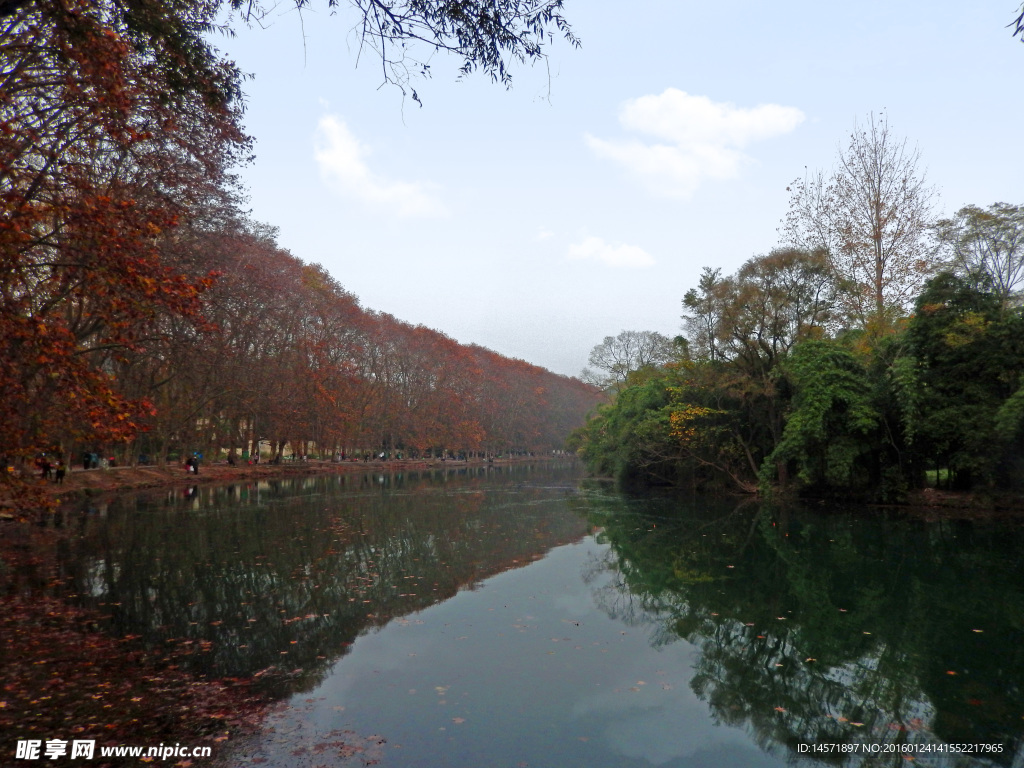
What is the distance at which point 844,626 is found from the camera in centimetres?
860

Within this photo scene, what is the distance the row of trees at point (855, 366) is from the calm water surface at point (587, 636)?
6.19 metres

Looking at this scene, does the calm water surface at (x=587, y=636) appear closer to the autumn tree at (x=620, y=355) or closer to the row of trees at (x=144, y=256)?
the row of trees at (x=144, y=256)

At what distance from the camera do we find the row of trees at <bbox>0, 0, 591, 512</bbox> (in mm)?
7352

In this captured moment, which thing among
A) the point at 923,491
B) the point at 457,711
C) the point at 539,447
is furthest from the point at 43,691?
the point at 539,447

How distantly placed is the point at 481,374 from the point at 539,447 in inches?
1271

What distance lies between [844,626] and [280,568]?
9.64m

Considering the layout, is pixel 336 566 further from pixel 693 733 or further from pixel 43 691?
pixel 693 733

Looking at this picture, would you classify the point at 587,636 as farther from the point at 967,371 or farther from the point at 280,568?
the point at 967,371

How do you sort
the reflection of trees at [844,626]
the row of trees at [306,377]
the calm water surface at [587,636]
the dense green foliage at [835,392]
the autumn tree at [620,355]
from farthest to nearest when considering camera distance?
the autumn tree at [620,355] → the row of trees at [306,377] → the dense green foliage at [835,392] → the reflection of trees at [844,626] → the calm water surface at [587,636]

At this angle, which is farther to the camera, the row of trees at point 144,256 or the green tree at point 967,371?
the green tree at point 967,371

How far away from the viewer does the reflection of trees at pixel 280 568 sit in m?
7.75

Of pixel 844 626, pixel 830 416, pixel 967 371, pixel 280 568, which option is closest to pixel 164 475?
pixel 280 568

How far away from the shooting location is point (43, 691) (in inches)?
228

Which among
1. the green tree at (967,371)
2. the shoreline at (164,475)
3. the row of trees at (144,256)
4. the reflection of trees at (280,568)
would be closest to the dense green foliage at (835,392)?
the green tree at (967,371)
